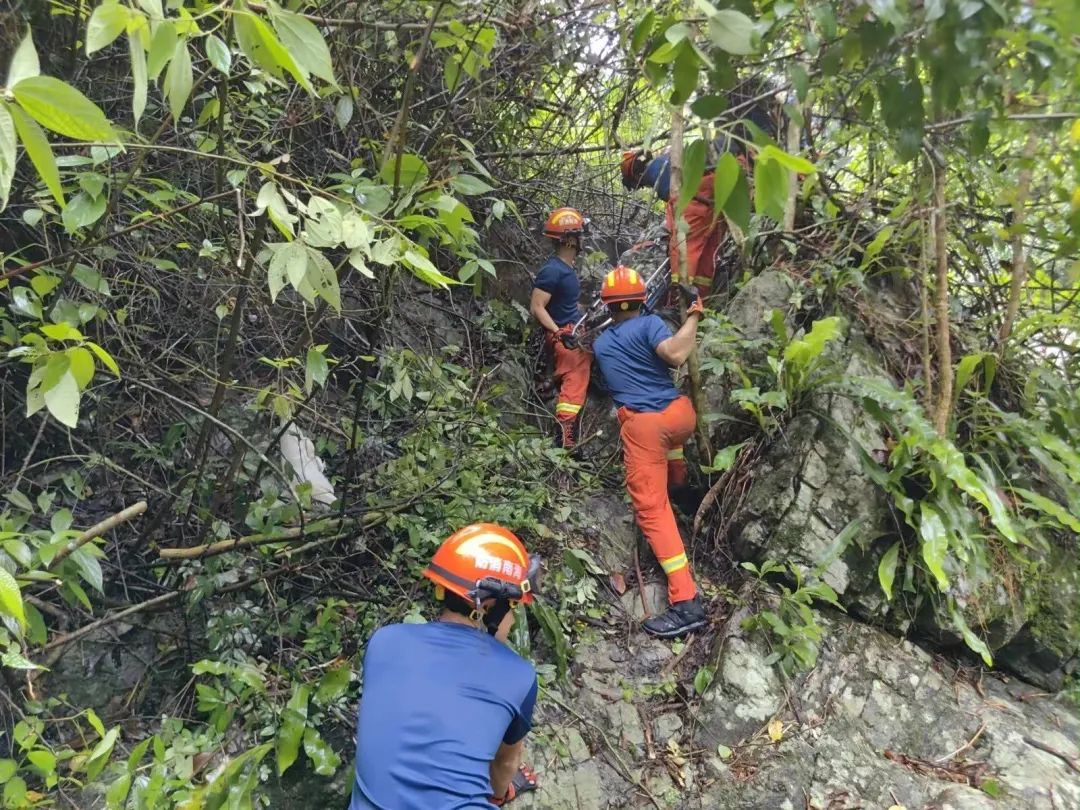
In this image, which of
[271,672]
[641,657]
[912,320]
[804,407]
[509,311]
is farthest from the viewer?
[509,311]

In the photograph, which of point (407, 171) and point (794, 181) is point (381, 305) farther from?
point (794, 181)

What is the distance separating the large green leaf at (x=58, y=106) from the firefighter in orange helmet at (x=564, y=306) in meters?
4.33

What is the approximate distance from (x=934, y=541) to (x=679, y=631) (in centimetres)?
155

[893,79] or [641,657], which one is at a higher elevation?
[893,79]

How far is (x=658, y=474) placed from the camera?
417cm

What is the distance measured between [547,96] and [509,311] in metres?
1.72

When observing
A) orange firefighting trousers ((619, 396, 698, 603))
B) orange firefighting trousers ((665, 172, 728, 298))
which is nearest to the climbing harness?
orange firefighting trousers ((665, 172, 728, 298))

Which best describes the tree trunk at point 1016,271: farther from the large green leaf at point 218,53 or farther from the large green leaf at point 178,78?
the large green leaf at point 178,78

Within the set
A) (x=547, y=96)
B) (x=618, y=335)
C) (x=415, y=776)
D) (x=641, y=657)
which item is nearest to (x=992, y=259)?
(x=618, y=335)

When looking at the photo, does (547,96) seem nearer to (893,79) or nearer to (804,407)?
(804,407)

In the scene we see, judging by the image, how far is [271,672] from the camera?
295 cm

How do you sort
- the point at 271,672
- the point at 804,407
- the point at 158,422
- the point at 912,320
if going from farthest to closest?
the point at 912,320, the point at 804,407, the point at 158,422, the point at 271,672

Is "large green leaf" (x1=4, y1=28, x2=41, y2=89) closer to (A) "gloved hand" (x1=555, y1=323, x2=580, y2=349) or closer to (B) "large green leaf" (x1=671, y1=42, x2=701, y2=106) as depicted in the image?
(B) "large green leaf" (x1=671, y1=42, x2=701, y2=106)

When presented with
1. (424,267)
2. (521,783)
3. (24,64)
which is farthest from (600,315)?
(24,64)
